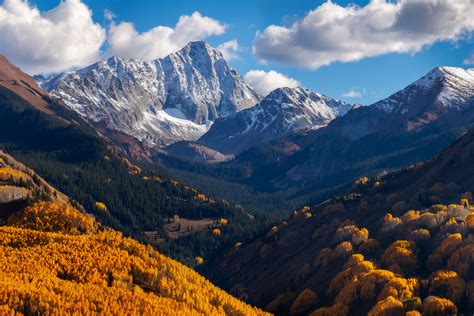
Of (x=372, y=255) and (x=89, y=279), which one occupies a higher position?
(x=89, y=279)

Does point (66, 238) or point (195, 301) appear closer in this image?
point (195, 301)

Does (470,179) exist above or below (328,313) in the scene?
above

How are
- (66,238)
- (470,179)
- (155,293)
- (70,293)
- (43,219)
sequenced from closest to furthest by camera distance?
(70,293), (155,293), (66,238), (43,219), (470,179)

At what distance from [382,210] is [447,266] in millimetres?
61423

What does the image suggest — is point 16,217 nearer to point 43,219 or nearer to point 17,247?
point 43,219

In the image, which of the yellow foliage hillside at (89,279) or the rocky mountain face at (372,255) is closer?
the yellow foliage hillside at (89,279)

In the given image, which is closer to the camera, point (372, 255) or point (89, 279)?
point (89, 279)

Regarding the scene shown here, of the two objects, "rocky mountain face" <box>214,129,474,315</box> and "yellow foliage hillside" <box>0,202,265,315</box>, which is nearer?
"yellow foliage hillside" <box>0,202,265,315</box>

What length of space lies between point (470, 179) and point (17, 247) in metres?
134

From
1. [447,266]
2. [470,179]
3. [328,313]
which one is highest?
[470,179]

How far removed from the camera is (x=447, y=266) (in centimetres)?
13575

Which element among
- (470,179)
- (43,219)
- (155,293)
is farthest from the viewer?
(470,179)

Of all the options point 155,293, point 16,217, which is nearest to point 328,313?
point 155,293

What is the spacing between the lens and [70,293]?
362 ft
